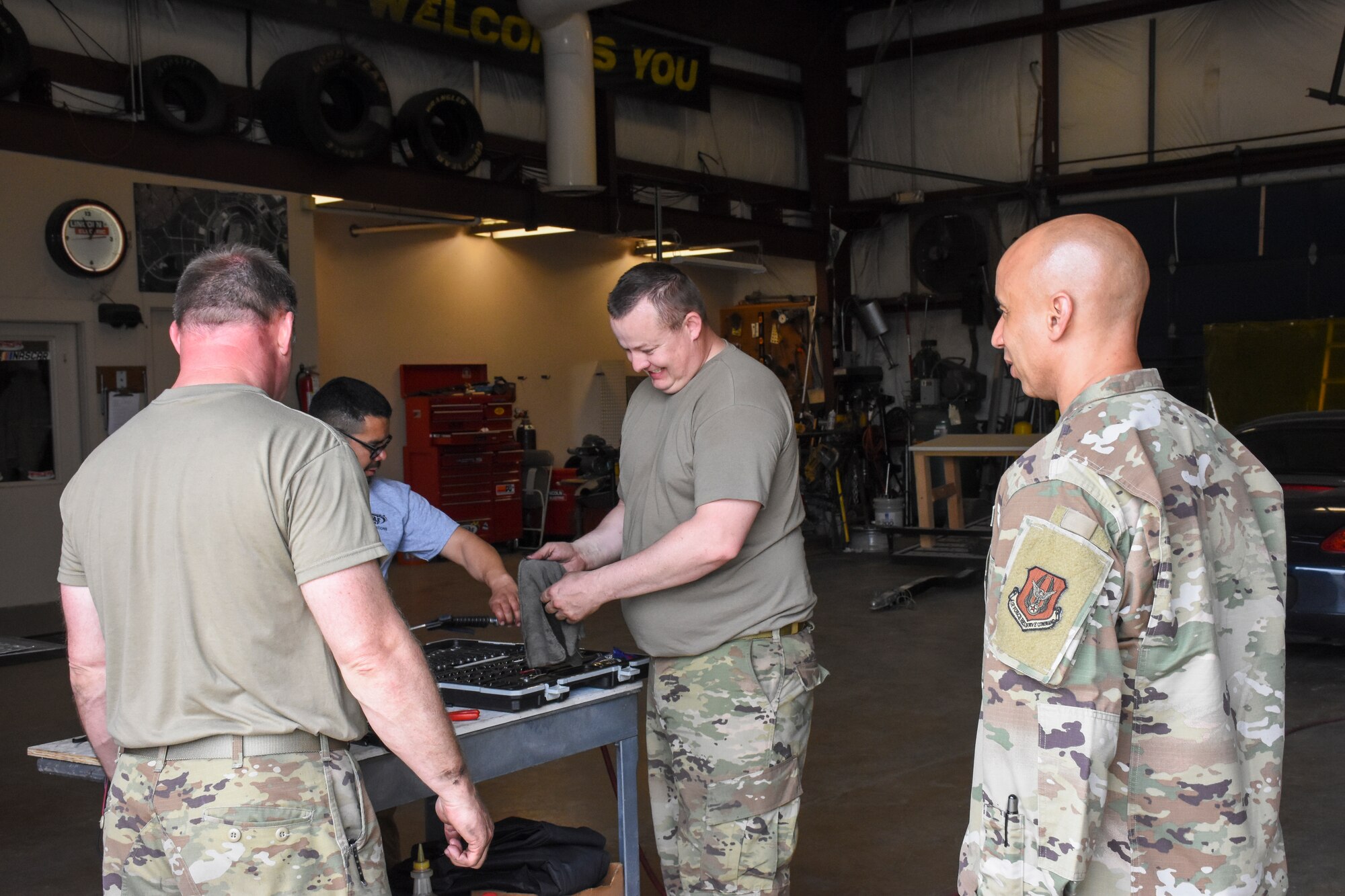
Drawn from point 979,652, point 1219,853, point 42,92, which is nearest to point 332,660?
point 1219,853

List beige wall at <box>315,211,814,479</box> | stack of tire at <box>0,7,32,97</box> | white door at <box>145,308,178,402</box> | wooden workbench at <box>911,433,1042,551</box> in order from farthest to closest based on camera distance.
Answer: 1. beige wall at <box>315,211,814,479</box>
2. wooden workbench at <box>911,433,1042,551</box>
3. white door at <box>145,308,178,402</box>
4. stack of tire at <box>0,7,32,97</box>

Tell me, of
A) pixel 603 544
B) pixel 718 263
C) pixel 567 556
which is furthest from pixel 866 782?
pixel 718 263

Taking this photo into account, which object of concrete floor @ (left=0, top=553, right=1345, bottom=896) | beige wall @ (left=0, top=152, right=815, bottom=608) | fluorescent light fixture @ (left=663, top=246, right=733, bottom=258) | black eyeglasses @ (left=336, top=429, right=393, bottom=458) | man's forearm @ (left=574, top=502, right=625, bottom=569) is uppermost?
fluorescent light fixture @ (left=663, top=246, right=733, bottom=258)

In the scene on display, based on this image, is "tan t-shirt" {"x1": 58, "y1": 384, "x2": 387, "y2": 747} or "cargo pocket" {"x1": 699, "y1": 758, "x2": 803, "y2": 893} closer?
"tan t-shirt" {"x1": 58, "y1": 384, "x2": 387, "y2": 747}

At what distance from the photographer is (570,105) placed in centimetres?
950

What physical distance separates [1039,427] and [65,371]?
9.06 meters

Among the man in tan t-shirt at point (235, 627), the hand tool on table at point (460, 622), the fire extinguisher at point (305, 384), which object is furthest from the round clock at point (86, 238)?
the man in tan t-shirt at point (235, 627)

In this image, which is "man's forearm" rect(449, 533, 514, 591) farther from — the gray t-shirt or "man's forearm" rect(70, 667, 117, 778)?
"man's forearm" rect(70, 667, 117, 778)

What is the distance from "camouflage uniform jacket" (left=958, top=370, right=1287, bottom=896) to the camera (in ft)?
4.50

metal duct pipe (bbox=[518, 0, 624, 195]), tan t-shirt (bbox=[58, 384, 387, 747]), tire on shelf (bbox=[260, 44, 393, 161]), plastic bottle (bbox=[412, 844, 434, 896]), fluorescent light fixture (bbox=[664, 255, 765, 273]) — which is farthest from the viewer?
fluorescent light fixture (bbox=[664, 255, 765, 273])

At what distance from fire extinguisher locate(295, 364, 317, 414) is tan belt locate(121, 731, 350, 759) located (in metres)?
7.51

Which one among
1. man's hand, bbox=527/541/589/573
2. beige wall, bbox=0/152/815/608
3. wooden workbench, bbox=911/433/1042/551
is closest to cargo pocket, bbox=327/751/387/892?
man's hand, bbox=527/541/589/573

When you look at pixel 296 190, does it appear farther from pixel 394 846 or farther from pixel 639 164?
pixel 394 846

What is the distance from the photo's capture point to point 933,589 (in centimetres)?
867
